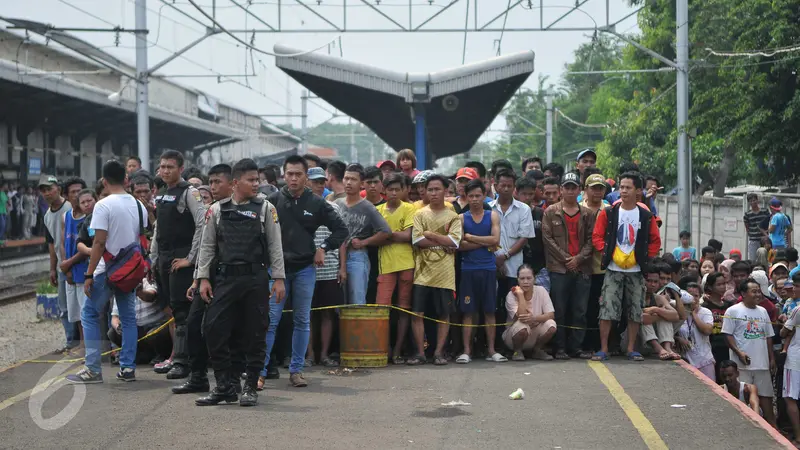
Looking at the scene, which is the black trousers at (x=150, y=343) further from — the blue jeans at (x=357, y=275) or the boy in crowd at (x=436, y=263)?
the boy in crowd at (x=436, y=263)

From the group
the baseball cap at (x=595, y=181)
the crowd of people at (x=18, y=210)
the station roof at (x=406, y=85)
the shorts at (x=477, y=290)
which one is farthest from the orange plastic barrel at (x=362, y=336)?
the crowd of people at (x=18, y=210)

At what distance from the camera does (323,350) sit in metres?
10.9

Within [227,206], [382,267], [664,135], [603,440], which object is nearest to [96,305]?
[227,206]

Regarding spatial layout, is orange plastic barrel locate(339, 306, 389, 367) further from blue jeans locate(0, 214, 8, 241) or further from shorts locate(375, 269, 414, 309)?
blue jeans locate(0, 214, 8, 241)

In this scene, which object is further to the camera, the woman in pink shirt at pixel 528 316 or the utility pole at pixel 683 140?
the utility pole at pixel 683 140

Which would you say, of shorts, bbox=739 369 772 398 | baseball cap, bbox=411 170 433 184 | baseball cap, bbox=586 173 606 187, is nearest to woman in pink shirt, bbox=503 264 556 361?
baseball cap, bbox=586 173 606 187

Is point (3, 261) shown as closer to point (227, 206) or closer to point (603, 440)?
point (227, 206)

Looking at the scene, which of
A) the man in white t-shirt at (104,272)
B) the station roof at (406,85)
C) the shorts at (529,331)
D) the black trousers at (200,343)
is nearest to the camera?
the black trousers at (200,343)

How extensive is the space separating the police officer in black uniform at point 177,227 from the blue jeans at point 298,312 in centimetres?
80

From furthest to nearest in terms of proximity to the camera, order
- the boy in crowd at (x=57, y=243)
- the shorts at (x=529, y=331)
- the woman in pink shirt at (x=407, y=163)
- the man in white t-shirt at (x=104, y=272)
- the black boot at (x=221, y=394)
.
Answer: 1. the woman in pink shirt at (x=407, y=163)
2. the boy in crowd at (x=57, y=243)
3. the shorts at (x=529, y=331)
4. the man in white t-shirt at (x=104, y=272)
5. the black boot at (x=221, y=394)

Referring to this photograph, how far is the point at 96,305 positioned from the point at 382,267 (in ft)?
9.54

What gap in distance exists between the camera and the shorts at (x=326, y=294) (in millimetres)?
10641

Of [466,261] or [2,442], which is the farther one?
[466,261]

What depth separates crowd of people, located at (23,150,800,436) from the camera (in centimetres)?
965
